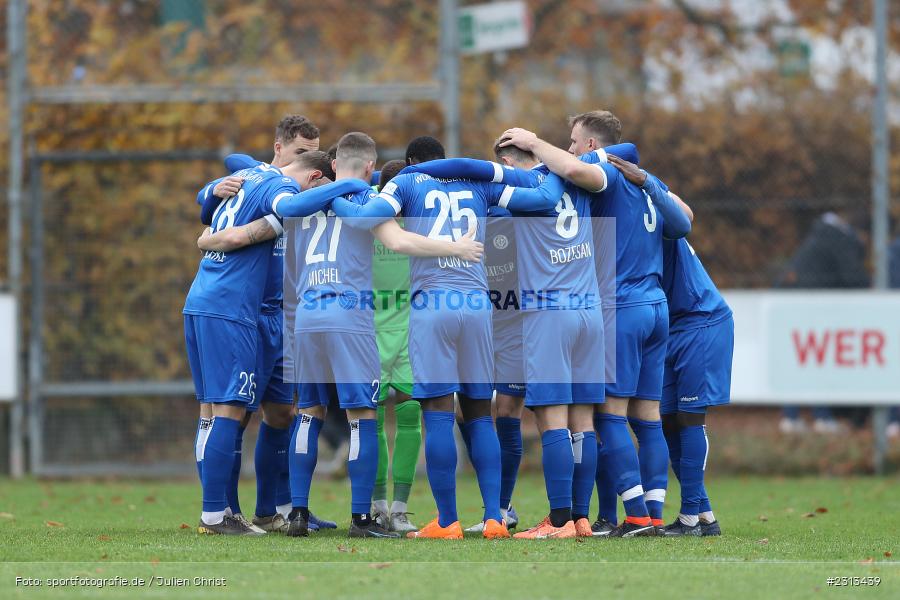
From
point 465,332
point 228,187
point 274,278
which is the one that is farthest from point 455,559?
point 228,187

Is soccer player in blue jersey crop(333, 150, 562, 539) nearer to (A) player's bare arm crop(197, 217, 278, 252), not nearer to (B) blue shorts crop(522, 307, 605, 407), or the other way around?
(B) blue shorts crop(522, 307, 605, 407)

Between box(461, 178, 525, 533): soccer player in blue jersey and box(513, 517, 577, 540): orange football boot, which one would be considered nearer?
box(513, 517, 577, 540): orange football boot

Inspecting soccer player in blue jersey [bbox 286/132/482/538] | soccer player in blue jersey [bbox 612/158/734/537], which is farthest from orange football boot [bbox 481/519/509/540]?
soccer player in blue jersey [bbox 612/158/734/537]

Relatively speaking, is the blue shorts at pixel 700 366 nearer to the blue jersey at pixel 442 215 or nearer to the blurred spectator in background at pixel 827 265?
the blue jersey at pixel 442 215

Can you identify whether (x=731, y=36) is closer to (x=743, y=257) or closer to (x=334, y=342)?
(x=743, y=257)

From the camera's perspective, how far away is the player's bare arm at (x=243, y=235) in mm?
7828

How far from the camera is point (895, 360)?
12.5 m

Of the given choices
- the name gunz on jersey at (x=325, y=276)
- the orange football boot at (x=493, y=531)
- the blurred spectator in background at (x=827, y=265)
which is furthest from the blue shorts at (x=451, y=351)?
the blurred spectator in background at (x=827, y=265)

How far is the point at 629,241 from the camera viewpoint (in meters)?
7.94

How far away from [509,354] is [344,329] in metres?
1.18

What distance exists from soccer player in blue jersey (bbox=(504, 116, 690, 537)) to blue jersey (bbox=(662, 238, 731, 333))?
0.25m

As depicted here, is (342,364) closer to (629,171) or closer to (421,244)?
(421,244)

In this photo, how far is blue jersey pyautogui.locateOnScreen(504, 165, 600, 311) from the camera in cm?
768

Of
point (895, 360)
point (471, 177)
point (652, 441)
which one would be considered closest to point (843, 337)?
point (895, 360)
